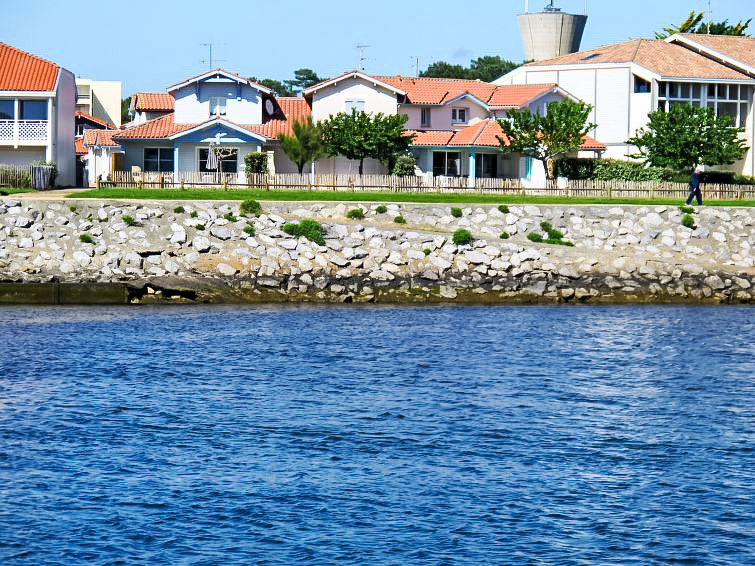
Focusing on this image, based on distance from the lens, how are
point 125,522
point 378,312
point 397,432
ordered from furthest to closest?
point 378,312 < point 397,432 < point 125,522

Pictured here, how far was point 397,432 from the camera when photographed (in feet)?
80.5

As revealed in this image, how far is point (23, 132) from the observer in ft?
217

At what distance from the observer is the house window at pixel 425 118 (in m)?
75.6

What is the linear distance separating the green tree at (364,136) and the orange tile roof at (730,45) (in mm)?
26409

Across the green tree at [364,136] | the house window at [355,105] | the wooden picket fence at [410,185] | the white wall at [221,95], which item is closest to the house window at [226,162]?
the white wall at [221,95]

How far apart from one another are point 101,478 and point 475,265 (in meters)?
26.5

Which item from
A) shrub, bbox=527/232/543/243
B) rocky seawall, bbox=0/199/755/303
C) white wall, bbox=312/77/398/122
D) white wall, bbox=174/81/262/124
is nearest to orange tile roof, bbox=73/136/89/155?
white wall, bbox=174/81/262/124

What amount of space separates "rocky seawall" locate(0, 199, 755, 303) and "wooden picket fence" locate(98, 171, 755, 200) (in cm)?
1249

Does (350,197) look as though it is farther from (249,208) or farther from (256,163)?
(256,163)

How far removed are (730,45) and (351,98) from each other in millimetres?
29351

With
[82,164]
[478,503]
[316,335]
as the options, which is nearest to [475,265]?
[316,335]

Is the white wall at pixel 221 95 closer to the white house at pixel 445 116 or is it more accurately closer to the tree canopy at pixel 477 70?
the white house at pixel 445 116

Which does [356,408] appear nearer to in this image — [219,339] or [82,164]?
[219,339]

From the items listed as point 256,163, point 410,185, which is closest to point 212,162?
point 256,163
